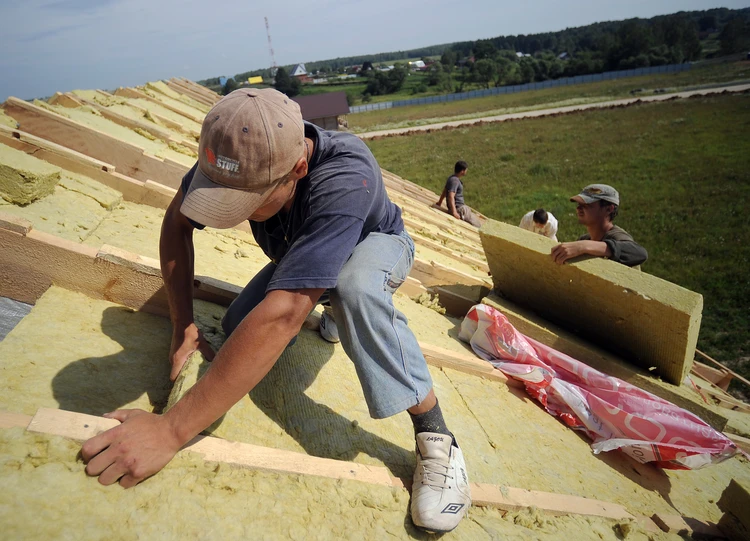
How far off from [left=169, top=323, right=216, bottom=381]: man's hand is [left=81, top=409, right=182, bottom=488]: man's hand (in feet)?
1.49

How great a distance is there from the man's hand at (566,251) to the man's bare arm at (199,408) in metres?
2.09

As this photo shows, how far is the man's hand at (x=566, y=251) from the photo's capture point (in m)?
2.84

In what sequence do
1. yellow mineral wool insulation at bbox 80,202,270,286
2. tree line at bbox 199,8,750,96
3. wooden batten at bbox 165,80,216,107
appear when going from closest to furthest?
yellow mineral wool insulation at bbox 80,202,270,286, wooden batten at bbox 165,80,216,107, tree line at bbox 199,8,750,96

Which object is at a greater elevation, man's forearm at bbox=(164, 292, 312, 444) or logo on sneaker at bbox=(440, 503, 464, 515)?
man's forearm at bbox=(164, 292, 312, 444)

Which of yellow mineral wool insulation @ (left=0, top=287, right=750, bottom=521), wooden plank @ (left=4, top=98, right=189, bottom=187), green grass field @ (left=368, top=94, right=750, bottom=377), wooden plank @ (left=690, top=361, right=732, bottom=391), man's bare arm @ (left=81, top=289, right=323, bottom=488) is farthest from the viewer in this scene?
green grass field @ (left=368, top=94, right=750, bottom=377)

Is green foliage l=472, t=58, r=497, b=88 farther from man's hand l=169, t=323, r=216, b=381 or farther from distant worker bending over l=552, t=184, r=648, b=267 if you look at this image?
man's hand l=169, t=323, r=216, b=381

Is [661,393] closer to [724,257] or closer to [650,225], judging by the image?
[724,257]

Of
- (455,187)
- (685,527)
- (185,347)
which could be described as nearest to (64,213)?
(185,347)

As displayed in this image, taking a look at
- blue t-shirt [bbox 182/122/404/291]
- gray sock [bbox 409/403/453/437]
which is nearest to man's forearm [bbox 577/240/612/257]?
blue t-shirt [bbox 182/122/404/291]

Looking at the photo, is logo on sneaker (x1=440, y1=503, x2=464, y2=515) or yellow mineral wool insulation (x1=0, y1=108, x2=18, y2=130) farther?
yellow mineral wool insulation (x1=0, y1=108, x2=18, y2=130)

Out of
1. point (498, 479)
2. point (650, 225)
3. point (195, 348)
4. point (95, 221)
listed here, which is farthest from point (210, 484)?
point (650, 225)

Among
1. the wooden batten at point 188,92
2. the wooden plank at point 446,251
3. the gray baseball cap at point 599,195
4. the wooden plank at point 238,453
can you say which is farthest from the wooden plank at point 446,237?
the wooden batten at point 188,92

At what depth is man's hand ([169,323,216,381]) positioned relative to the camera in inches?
67.7

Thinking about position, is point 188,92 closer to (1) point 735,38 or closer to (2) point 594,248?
(2) point 594,248
